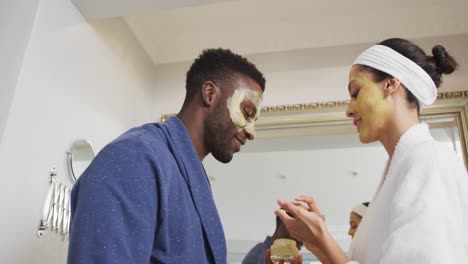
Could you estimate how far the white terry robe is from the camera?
75cm

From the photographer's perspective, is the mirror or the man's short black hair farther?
the mirror

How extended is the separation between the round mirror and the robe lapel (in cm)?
45

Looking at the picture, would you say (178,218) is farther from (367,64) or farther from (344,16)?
(344,16)

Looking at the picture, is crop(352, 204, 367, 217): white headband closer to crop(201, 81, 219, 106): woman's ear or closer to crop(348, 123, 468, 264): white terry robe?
crop(348, 123, 468, 264): white terry robe

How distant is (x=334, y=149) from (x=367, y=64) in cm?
61

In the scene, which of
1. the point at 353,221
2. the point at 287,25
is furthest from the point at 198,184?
the point at 287,25

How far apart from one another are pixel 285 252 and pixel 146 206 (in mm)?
473

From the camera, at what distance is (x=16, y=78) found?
1118 mm

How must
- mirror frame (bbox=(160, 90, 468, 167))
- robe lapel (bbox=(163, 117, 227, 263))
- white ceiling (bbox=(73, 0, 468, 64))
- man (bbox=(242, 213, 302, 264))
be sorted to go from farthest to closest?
white ceiling (bbox=(73, 0, 468, 64)) < mirror frame (bbox=(160, 90, 468, 167)) < man (bbox=(242, 213, 302, 264)) < robe lapel (bbox=(163, 117, 227, 263))

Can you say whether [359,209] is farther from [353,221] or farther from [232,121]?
[232,121]

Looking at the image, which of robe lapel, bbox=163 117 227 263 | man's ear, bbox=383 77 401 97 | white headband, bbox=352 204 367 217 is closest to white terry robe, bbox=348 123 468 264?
man's ear, bbox=383 77 401 97

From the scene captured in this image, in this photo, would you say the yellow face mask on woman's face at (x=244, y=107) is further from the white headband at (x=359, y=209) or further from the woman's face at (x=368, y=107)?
the white headband at (x=359, y=209)

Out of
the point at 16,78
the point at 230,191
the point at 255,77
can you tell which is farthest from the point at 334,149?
the point at 16,78

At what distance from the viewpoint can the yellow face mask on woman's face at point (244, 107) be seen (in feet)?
3.65
